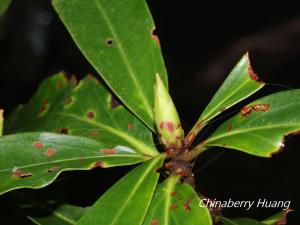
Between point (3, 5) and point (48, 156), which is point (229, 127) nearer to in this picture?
point (48, 156)

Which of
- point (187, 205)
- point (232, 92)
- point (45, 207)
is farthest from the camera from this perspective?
point (45, 207)

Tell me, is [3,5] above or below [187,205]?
above

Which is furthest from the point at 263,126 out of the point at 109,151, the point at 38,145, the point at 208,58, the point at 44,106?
the point at 208,58

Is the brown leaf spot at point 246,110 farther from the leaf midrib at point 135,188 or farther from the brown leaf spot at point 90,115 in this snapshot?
the brown leaf spot at point 90,115

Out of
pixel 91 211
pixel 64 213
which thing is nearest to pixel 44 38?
pixel 64 213

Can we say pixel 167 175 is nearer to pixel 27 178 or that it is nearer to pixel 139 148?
pixel 139 148

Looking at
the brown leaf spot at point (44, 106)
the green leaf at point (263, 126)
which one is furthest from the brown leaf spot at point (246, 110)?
the brown leaf spot at point (44, 106)
